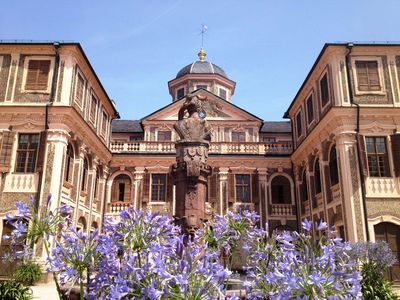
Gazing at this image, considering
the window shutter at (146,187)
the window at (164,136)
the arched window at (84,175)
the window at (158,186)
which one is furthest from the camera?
the window at (164,136)

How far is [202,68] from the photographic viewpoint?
37969mm

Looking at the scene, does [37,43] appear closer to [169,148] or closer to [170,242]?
[169,148]

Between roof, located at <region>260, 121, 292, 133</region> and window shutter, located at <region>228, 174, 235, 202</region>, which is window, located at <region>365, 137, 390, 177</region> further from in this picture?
roof, located at <region>260, 121, 292, 133</region>

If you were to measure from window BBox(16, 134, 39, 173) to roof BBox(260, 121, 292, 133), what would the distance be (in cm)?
1902

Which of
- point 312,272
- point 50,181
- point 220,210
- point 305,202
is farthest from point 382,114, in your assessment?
point 312,272

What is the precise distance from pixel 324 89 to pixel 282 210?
916 centimetres

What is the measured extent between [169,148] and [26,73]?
11.1m

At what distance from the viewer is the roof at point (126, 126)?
31922 millimetres

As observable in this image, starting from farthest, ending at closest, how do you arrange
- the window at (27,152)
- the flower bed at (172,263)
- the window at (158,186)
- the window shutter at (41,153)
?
the window at (158,186), the window at (27,152), the window shutter at (41,153), the flower bed at (172,263)

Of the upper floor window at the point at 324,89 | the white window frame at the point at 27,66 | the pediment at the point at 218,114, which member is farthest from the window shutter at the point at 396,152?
the white window frame at the point at 27,66

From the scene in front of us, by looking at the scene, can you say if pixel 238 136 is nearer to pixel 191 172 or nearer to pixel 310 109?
pixel 310 109

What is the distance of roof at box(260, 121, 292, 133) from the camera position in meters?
32.2

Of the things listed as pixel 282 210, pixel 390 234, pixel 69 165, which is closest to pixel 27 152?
pixel 69 165

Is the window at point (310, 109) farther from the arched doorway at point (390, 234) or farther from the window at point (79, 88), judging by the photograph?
the window at point (79, 88)
